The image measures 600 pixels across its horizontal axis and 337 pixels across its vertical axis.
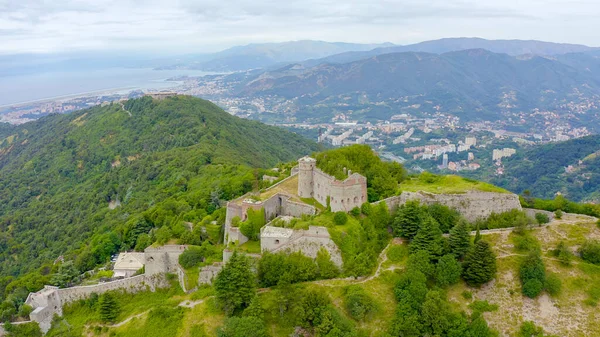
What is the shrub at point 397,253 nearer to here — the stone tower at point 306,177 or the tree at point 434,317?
the tree at point 434,317

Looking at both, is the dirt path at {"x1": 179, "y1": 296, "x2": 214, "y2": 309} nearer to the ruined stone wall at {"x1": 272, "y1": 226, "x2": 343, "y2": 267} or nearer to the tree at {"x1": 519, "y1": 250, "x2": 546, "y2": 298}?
the ruined stone wall at {"x1": 272, "y1": 226, "x2": 343, "y2": 267}

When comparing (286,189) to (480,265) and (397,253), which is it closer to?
(397,253)

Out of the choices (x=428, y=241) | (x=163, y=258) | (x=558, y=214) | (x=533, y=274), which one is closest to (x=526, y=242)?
(x=533, y=274)

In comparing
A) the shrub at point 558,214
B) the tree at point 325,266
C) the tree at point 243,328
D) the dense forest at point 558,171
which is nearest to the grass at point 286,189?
the tree at point 325,266

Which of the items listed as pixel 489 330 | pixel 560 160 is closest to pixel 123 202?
pixel 489 330

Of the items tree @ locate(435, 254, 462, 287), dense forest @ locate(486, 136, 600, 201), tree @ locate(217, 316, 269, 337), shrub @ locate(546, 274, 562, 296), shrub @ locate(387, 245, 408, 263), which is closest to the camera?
tree @ locate(217, 316, 269, 337)

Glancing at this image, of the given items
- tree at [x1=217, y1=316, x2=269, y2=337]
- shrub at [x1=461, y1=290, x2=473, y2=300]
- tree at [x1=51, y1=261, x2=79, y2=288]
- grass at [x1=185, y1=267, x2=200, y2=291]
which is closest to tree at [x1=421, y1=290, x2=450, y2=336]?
shrub at [x1=461, y1=290, x2=473, y2=300]
